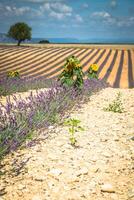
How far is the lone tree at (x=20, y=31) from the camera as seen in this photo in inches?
2557

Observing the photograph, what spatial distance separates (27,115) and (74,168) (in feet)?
4.25

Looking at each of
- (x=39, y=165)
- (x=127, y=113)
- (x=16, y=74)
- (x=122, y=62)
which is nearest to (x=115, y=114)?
(x=127, y=113)

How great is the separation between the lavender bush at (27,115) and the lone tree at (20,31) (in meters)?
58.7

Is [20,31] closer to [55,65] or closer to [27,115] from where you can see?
[55,65]

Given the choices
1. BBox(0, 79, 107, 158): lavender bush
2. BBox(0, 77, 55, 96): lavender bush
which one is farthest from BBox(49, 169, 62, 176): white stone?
BBox(0, 77, 55, 96): lavender bush

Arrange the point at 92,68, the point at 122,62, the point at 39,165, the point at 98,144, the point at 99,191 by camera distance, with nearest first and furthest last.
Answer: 1. the point at 99,191
2. the point at 39,165
3. the point at 98,144
4. the point at 92,68
5. the point at 122,62

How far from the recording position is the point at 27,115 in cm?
486

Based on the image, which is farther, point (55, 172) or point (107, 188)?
point (55, 172)

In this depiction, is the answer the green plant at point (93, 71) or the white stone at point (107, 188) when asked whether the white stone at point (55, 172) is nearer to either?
the white stone at point (107, 188)

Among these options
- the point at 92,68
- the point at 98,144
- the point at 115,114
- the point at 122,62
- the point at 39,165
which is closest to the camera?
the point at 39,165

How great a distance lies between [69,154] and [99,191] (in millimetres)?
998

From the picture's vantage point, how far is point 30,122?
4.52 metres

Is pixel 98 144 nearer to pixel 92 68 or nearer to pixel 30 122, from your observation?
pixel 30 122

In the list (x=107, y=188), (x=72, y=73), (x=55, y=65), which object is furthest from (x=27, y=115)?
(x=55, y=65)
